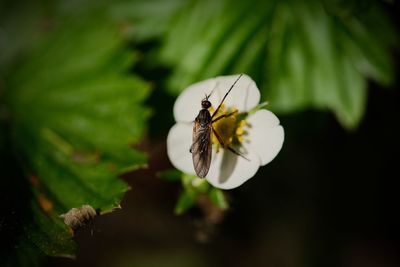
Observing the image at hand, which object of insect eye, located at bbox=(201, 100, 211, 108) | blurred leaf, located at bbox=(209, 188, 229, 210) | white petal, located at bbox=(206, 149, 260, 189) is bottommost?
blurred leaf, located at bbox=(209, 188, 229, 210)

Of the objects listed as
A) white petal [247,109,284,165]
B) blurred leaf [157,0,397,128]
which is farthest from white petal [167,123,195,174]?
blurred leaf [157,0,397,128]

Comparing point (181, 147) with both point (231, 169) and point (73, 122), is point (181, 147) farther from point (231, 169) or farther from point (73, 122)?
point (73, 122)

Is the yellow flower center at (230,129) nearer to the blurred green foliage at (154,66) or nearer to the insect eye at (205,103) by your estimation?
the insect eye at (205,103)

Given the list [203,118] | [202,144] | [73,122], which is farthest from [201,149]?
[73,122]

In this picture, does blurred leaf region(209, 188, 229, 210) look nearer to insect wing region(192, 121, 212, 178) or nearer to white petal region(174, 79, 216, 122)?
insect wing region(192, 121, 212, 178)

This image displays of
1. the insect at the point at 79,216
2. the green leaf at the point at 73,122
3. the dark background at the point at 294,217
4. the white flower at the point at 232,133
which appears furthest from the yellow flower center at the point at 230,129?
the dark background at the point at 294,217

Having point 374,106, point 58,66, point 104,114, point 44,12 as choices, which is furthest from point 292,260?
point 44,12
